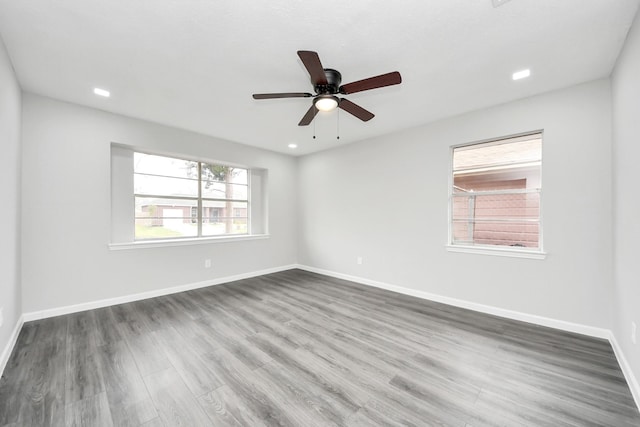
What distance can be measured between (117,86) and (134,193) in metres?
1.62

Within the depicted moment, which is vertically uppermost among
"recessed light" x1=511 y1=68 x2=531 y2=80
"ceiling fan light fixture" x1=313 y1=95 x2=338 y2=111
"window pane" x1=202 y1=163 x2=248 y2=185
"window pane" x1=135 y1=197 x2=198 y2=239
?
"recessed light" x1=511 y1=68 x2=531 y2=80

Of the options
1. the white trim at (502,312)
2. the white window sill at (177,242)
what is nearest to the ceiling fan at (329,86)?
the white trim at (502,312)

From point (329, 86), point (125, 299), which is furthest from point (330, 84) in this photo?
point (125, 299)

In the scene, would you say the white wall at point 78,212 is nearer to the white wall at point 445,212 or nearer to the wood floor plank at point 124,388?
the wood floor plank at point 124,388

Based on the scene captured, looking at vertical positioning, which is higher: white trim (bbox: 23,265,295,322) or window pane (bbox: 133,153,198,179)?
window pane (bbox: 133,153,198,179)

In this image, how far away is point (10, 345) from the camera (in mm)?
2359

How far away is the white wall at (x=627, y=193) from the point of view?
6.08 ft

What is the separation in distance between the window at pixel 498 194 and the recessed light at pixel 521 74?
86 centimetres

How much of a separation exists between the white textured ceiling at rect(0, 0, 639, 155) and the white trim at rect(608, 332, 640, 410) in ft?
8.34

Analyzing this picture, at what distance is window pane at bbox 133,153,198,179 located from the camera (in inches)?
158

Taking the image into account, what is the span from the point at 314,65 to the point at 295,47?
0.44 metres

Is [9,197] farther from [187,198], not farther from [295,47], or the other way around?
[295,47]

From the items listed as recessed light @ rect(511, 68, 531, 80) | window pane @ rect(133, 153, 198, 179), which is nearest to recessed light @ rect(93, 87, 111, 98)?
window pane @ rect(133, 153, 198, 179)

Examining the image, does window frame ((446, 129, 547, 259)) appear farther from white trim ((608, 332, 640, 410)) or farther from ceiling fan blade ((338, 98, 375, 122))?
ceiling fan blade ((338, 98, 375, 122))
